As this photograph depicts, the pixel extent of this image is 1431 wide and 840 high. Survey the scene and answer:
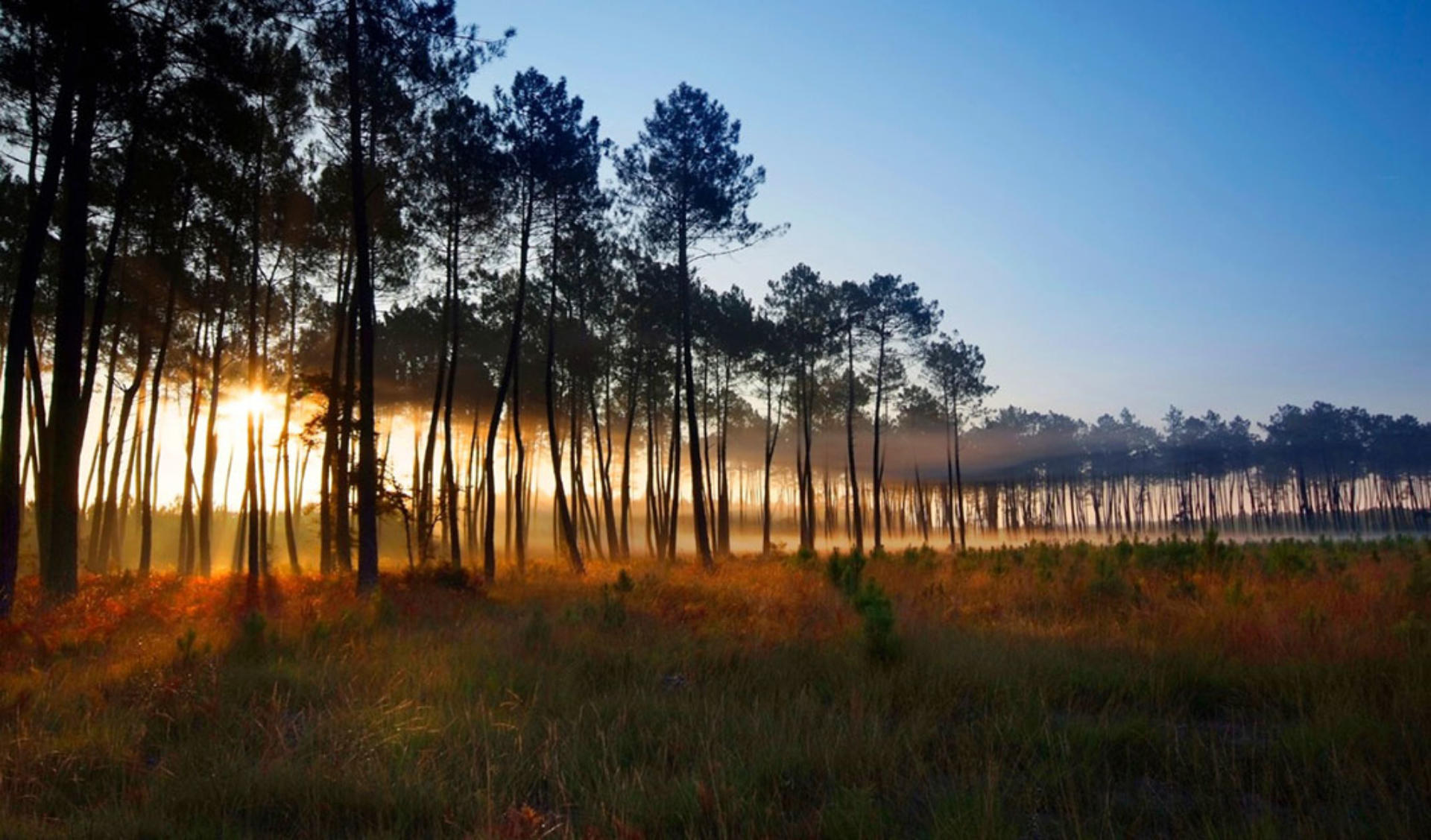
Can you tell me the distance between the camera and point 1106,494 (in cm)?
9425

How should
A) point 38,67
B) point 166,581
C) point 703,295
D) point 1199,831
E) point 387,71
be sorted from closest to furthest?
1. point 1199,831
2. point 38,67
3. point 166,581
4. point 387,71
5. point 703,295

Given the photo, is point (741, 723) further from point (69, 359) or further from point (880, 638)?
point (69, 359)

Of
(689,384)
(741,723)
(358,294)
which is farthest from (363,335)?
(741,723)

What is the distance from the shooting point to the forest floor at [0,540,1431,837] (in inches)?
154

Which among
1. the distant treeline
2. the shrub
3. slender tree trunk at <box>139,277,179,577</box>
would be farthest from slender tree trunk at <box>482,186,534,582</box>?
the shrub

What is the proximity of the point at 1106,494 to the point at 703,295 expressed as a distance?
7679 centimetres

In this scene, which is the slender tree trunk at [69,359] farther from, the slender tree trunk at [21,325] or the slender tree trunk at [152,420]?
the slender tree trunk at [152,420]

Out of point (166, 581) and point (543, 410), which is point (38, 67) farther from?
point (543, 410)

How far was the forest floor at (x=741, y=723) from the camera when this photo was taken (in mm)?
3910

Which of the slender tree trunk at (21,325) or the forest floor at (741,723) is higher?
the slender tree trunk at (21,325)

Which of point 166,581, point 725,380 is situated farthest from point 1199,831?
point 725,380

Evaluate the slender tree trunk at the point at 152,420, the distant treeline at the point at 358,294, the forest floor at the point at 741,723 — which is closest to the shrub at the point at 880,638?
the forest floor at the point at 741,723

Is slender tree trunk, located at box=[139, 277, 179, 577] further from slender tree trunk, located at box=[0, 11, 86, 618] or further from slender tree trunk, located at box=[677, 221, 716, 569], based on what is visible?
slender tree trunk, located at box=[677, 221, 716, 569]

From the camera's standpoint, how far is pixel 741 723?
5.28 meters
